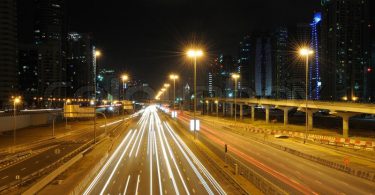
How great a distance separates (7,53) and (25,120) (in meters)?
98.7

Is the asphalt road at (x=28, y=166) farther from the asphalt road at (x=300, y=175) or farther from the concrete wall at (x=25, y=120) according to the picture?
the concrete wall at (x=25, y=120)

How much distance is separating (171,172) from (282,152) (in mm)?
17632

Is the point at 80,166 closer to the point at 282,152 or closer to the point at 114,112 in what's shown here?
the point at 282,152

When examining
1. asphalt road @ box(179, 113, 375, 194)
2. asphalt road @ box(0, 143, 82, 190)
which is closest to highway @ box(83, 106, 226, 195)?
asphalt road @ box(179, 113, 375, 194)

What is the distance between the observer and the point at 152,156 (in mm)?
46844

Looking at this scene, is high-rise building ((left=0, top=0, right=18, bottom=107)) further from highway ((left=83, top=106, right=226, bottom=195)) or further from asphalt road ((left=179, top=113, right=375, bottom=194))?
asphalt road ((left=179, top=113, right=375, bottom=194))

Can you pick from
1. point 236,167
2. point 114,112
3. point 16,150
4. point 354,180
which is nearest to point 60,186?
point 236,167

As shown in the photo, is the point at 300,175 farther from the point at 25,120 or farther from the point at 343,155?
the point at 25,120

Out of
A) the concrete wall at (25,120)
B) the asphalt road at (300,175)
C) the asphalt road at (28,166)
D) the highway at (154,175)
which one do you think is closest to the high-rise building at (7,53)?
the concrete wall at (25,120)

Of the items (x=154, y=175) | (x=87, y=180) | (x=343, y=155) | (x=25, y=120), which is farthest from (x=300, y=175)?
(x=25, y=120)

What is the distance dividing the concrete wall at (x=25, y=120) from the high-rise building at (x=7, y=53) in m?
79.5

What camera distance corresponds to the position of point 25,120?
Result: 4050 inches

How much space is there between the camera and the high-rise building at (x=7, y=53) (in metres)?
185

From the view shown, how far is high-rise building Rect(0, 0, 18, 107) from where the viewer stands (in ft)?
608
